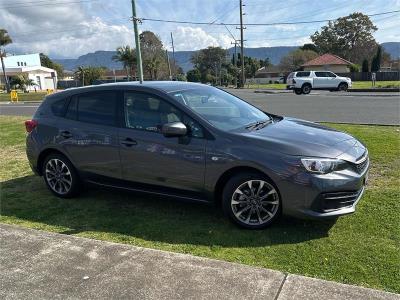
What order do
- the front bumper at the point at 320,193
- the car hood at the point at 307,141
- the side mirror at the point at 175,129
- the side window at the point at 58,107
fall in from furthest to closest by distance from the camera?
the side window at the point at 58,107
the side mirror at the point at 175,129
the car hood at the point at 307,141
the front bumper at the point at 320,193

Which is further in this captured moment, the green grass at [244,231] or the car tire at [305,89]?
the car tire at [305,89]

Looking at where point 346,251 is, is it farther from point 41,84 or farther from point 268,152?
point 41,84

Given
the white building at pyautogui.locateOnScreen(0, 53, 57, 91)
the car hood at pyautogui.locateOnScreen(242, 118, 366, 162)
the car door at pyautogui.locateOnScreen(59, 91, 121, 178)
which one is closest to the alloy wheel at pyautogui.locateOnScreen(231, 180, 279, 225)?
the car hood at pyautogui.locateOnScreen(242, 118, 366, 162)

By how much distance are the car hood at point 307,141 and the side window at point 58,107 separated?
9.31 feet

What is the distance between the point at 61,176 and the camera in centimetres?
619

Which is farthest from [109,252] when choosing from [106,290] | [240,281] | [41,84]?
[41,84]

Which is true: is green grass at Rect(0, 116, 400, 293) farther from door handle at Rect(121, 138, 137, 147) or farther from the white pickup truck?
the white pickup truck

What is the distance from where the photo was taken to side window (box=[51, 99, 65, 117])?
6.20 meters

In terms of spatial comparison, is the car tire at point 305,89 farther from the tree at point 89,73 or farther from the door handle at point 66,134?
the tree at point 89,73

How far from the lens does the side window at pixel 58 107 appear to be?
620 centimetres

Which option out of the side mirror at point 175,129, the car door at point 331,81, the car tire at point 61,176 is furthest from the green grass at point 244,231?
the car door at point 331,81

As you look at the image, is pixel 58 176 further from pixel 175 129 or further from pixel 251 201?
pixel 251 201

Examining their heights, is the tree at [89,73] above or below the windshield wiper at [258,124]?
above

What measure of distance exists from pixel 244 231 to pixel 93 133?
2379 mm
